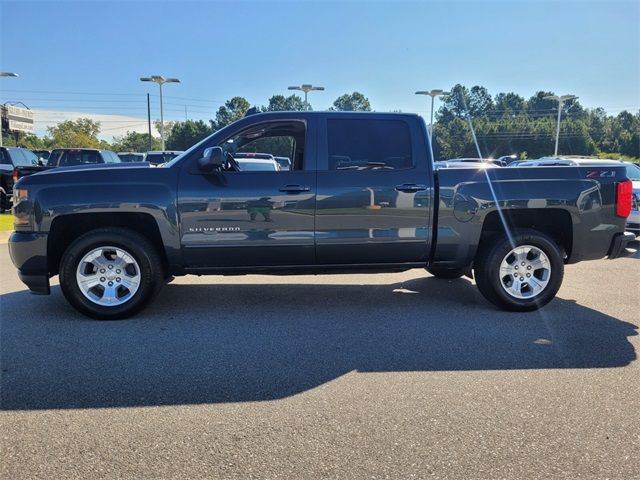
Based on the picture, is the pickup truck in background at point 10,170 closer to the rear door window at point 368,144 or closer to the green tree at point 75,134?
the rear door window at point 368,144

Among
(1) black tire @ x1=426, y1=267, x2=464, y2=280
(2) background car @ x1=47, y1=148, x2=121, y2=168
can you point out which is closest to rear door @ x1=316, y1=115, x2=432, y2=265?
(1) black tire @ x1=426, y1=267, x2=464, y2=280

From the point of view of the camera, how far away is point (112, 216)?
508 cm

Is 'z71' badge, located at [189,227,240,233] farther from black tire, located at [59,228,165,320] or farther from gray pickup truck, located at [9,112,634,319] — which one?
black tire, located at [59,228,165,320]

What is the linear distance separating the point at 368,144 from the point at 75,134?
78955 millimetres

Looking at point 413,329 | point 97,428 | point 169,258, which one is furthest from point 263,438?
point 169,258

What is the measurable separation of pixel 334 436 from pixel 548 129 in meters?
82.3

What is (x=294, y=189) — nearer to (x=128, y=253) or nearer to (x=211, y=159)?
(x=211, y=159)

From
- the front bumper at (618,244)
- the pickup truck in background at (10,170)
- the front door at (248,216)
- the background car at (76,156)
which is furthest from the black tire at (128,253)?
the background car at (76,156)

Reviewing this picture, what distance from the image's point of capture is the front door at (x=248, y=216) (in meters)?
4.92

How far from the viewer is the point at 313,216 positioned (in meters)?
5.03

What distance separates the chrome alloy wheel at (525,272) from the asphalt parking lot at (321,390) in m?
0.28

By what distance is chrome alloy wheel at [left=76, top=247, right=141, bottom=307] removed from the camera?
492 cm

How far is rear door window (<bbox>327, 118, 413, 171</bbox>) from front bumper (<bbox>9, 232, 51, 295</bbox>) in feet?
9.43

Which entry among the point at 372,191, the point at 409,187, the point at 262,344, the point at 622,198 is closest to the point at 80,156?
the point at 372,191
